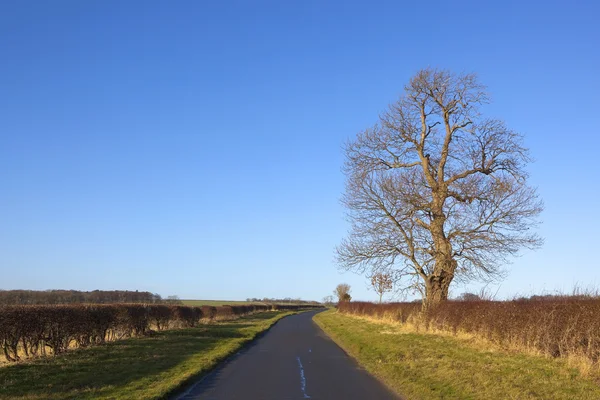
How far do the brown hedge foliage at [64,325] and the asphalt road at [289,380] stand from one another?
596 cm

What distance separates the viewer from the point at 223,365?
1611 cm

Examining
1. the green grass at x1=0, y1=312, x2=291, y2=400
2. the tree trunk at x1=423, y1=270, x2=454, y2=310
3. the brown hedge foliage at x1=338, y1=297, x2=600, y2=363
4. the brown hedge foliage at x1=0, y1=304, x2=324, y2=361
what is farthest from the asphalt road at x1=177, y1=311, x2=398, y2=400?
the tree trunk at x1=423, y1=270, x2=454, y2=310

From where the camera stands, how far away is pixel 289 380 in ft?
42.3

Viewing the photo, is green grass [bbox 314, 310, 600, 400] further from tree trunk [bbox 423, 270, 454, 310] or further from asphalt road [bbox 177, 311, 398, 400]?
tree trunk [bbox 423, 270, 454, 310]

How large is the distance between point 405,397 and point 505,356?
5424mm

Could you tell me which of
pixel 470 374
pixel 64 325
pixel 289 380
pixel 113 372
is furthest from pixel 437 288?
pixel 113 372

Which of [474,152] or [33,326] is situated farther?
[474,152]

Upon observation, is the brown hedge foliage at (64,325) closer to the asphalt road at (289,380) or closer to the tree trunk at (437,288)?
the asphalt road at (289,380)

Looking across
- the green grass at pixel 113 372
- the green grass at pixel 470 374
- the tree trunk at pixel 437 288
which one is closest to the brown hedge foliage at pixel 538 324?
the green grass at pixel 470 374

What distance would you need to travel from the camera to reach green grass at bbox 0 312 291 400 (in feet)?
35.1

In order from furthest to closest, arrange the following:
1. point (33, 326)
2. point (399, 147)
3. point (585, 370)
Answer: point (399, 147) < point (33, 326) < point (585, 370)

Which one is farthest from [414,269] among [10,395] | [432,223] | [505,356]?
[10,395]

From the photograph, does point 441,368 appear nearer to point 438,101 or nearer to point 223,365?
point 223,365

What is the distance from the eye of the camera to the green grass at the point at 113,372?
10711 mm
